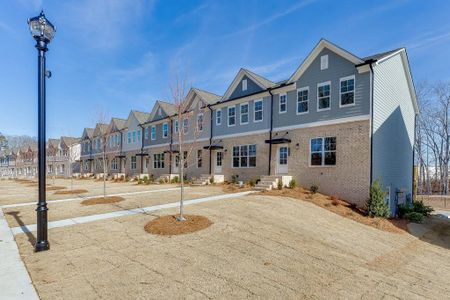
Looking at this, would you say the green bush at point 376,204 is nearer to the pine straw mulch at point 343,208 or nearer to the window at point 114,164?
the pine straw mulch at point 343,208

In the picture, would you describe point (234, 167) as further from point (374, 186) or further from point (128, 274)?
point (128, 274)

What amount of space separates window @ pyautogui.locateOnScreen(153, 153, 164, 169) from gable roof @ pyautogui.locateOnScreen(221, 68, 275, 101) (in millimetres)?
11156

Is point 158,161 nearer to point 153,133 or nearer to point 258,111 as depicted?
point 153,133

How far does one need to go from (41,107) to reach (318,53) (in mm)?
15529

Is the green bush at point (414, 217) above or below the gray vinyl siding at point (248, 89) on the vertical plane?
below

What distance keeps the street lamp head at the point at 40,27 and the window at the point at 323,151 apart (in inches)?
571

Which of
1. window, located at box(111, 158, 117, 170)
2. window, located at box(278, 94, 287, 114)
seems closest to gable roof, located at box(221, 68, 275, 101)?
window, located at box(278, 94, 287, 114)

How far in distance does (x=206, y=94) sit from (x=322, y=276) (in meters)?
23.0

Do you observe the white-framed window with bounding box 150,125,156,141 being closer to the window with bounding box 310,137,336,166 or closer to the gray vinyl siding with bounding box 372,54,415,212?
the window with bounding box 310,137,336,166

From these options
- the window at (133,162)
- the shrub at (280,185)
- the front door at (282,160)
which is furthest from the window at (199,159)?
the window at (133,162)

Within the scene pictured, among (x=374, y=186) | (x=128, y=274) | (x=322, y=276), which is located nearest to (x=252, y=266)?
(x=322, y=276)

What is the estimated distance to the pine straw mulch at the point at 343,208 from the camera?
40.9 ft

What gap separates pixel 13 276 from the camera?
212 inches

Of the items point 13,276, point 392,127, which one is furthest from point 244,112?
point 13,276
